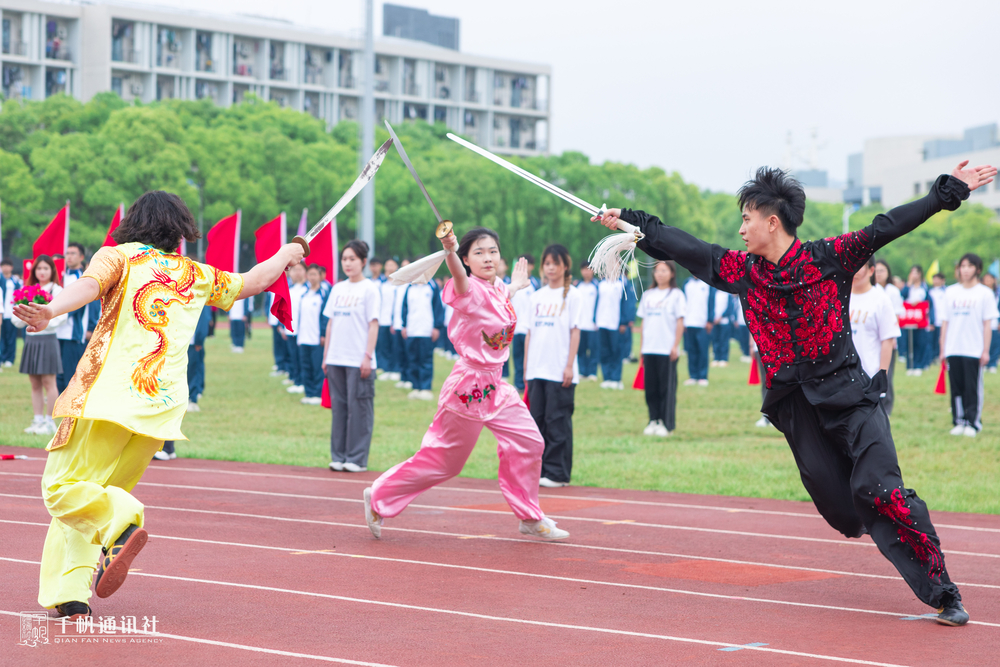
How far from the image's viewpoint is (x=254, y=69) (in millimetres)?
70562

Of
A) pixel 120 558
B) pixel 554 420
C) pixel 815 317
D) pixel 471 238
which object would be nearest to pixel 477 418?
pixel 471 238

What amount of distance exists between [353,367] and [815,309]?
18.0 ft

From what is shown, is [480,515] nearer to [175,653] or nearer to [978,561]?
[978,561]

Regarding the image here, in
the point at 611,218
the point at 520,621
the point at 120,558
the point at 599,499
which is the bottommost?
the point at 599,499

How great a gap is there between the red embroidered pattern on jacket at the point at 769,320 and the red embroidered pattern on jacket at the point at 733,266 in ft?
0.18

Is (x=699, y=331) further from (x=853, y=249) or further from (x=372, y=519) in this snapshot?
(x=853, y=249)

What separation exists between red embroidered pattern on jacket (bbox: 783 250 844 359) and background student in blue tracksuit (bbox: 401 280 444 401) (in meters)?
11.8

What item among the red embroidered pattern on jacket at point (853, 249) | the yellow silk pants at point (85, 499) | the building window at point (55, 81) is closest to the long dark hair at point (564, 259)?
the red embroidered pattern on jacket at point (853, 249)

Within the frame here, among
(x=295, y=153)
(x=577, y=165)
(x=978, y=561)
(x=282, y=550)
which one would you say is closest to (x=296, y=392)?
(x=282, y=550)

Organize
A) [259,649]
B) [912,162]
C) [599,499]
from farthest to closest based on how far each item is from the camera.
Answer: [912,162] < [599,499] < [259,649]

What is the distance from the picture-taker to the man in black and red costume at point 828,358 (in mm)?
5055

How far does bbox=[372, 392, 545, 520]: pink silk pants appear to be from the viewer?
6992mm

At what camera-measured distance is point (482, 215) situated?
157 feet

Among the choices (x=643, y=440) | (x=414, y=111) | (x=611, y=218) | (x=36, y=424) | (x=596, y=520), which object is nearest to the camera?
(x=611, y=218)
